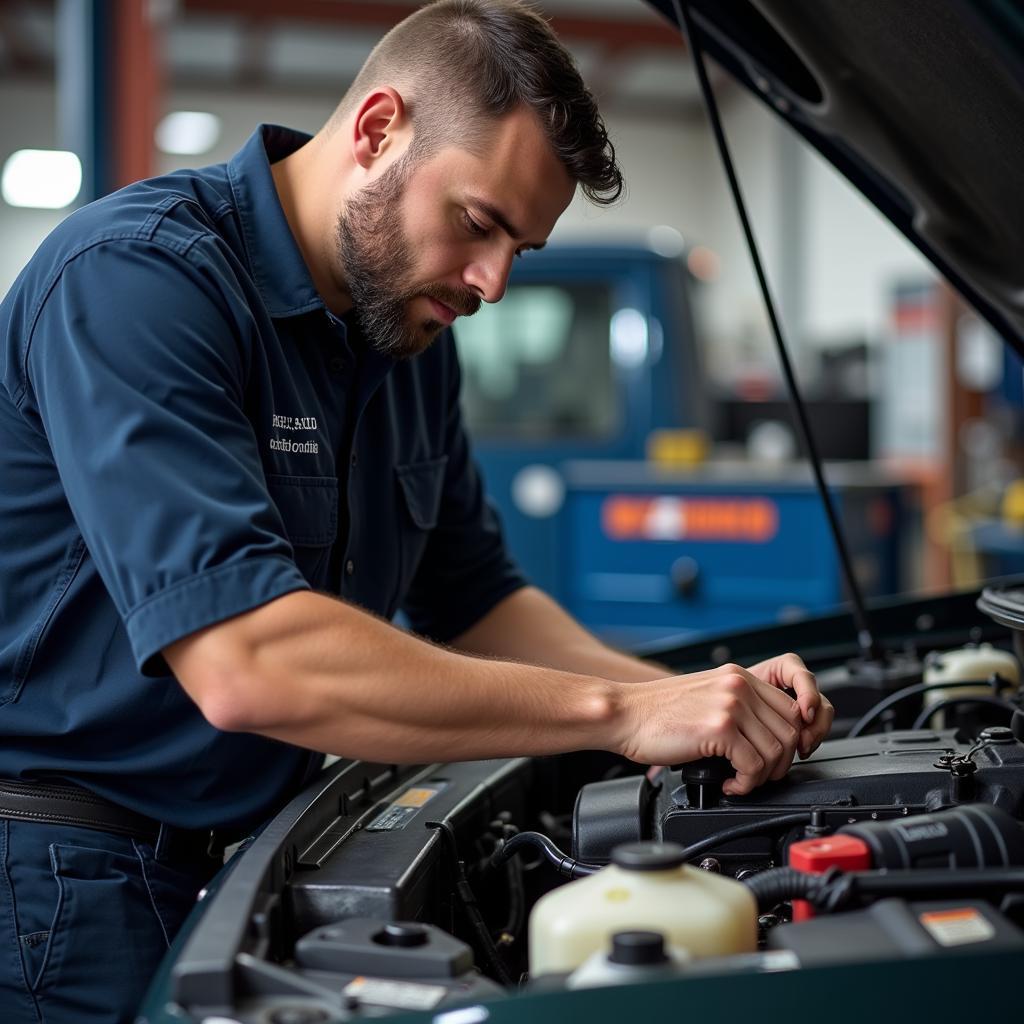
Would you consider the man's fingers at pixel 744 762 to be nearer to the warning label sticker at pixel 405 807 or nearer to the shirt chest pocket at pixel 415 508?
the warning label sticker at pixel 405 807

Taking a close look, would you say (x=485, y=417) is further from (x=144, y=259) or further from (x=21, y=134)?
(x=21, y=134)

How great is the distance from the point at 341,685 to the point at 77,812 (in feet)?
1.22

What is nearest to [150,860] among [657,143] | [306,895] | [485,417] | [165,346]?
[306,895]

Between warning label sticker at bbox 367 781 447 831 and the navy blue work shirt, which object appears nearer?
the navy blue work shirt

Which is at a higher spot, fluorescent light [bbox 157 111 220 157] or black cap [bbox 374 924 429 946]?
fluorescent light [bbox 157 111 220 157]

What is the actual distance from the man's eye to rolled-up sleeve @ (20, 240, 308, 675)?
10.4 inches

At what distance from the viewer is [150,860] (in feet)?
4.16

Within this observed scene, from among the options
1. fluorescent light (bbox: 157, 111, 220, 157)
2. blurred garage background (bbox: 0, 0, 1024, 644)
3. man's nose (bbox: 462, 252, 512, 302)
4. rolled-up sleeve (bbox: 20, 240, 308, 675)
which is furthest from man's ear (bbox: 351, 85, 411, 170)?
fluorescent light (bbox: 157, 111, 220, 157)

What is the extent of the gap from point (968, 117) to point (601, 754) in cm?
78

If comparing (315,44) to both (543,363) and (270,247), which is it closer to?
(543,363)

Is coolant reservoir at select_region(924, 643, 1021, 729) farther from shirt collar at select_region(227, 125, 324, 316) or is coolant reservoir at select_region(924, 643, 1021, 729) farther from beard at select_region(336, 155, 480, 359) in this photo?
shirt collar at select_region(227, 125, 324, 316)

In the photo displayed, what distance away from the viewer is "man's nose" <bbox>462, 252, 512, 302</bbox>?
1353 mm

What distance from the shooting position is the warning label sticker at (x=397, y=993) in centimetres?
83

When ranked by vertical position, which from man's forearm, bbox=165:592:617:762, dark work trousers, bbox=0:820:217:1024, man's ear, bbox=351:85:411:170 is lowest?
dark work trousers, bbox=0:820:217:1024
